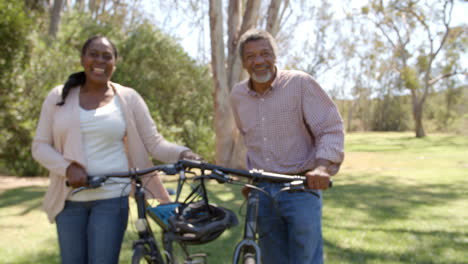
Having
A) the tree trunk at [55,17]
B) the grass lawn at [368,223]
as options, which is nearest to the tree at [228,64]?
the grass lawn at [368,223]

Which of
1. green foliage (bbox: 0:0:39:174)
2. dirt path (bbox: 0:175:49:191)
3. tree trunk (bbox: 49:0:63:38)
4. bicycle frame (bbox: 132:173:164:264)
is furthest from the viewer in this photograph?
tree trunk (bbox: 49:0:63:38)

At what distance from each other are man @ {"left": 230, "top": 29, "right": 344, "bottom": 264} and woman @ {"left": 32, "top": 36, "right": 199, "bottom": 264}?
0.51m

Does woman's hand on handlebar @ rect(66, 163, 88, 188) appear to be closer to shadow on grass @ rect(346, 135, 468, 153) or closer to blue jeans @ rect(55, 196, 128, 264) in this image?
blue jeans @ rect(55, 196, 128, 264)

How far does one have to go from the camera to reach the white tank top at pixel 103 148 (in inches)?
112

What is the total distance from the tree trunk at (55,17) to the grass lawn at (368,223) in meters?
5.39

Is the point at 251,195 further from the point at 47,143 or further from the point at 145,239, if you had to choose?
the point at 47,143

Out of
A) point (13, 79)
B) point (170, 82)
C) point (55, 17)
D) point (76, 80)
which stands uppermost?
point (55, 17)

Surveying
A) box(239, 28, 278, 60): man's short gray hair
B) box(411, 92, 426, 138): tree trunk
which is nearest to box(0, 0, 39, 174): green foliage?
box(239, 28, 278, 60): man's short gray hair

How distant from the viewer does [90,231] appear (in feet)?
9.11

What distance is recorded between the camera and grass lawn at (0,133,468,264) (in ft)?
18.1

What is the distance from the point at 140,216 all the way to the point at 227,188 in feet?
28.0

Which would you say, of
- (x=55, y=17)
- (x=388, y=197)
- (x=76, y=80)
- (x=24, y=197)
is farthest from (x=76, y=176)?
(x=55, y=17)

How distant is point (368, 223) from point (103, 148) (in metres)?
5.39

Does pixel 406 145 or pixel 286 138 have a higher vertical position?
pixel 286 138
